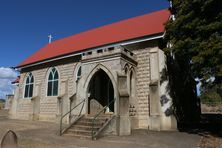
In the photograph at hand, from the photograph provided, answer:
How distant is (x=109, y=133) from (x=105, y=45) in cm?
836

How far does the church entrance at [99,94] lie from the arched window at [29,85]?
465 inches

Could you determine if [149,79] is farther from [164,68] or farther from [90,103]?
[90,103]

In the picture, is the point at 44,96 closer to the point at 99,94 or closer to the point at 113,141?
the point at 99,94

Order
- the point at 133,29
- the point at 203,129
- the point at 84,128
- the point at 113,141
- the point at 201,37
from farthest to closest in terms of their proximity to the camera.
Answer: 1. the point at 133,29
2. the point at 203,129
3. the point at 84,128
4. the point at 201,37
5. the point at 113,141

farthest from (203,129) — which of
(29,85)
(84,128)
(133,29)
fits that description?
(29,85)

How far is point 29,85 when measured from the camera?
24812mm

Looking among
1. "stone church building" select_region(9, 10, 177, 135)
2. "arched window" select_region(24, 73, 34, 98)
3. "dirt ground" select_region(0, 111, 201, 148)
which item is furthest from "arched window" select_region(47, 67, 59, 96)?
"dirt ground" select_region(0, 111, 201, 148)

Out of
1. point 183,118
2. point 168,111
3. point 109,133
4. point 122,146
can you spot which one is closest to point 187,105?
point 183,118

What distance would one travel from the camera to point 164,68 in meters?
15.1

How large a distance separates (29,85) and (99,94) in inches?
495

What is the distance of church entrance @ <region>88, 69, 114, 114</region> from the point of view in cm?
1516

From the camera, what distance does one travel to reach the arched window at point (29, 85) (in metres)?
24.4

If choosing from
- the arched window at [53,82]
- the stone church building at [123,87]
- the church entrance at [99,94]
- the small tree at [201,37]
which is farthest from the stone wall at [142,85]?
the arched window at [53,82]

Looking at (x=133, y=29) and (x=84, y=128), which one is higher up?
(x=133, y=29)
